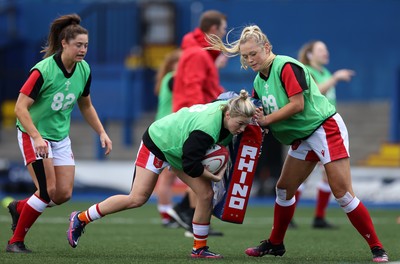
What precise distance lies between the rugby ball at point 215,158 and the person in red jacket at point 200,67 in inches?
95.4

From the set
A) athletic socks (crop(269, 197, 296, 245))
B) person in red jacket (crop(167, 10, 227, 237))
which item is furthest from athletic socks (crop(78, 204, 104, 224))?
person in red jacket (crop(167, 10, 227, 237))

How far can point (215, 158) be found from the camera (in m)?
7.30

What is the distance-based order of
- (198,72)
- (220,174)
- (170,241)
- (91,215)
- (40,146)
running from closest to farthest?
(40,146), (220,174), (91,215), (170,241), (198,72)

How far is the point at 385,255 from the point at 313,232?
10.0 feet

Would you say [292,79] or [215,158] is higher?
[292,79]

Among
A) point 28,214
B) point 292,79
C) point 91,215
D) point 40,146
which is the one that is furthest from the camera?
point 28,214

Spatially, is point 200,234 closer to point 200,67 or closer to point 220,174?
point 220,174

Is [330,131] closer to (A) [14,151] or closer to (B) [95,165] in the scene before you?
(B) [95,165]

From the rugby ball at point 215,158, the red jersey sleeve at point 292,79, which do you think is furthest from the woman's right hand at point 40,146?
the red jersey sleeve at point 292,79

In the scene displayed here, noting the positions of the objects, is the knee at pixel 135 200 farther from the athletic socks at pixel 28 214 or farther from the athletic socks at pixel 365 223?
the athletic socks at pixel 365 223

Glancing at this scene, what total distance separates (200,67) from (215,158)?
2.61 m

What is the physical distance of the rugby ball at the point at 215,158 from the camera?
23.9 feet

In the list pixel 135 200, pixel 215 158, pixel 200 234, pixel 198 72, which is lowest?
pixel 200 234

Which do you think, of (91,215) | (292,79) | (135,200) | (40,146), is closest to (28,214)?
(91,215)
